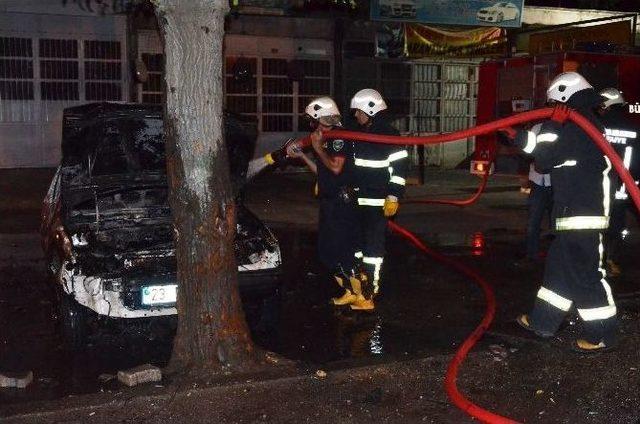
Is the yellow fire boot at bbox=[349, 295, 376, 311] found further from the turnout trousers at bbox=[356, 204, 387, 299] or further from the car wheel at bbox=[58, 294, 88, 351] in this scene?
the car wheel at bbox=[58, 294, 88, 351]

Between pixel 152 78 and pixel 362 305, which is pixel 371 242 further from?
pixel 152 78

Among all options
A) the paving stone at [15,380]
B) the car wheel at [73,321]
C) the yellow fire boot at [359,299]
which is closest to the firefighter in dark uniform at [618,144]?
the yellow fire boot at [359,299]

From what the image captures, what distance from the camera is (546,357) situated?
17.4 feet

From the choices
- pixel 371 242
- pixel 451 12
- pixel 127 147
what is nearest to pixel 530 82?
pixel 451 12

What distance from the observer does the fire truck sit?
39.8 ft

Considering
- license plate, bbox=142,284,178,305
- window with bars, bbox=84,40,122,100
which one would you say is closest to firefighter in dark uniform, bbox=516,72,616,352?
license plate, bbox=142,284,178,305

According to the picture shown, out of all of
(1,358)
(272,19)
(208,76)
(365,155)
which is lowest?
(1,358)

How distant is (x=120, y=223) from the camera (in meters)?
5.75

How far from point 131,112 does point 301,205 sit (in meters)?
6.87

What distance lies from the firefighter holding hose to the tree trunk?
6.31ft

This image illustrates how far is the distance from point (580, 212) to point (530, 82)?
775 centimetres

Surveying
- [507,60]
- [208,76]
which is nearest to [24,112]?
[507,60]

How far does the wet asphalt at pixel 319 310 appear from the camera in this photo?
17.5ft

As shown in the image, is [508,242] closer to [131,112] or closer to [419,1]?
[131,112]
